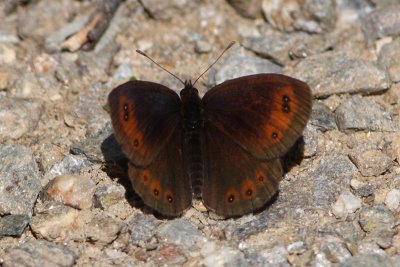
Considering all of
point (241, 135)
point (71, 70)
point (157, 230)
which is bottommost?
point (71, 70)

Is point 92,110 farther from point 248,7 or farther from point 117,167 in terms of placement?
point 248,7

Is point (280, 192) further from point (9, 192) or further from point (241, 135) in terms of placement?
point (9, 192)

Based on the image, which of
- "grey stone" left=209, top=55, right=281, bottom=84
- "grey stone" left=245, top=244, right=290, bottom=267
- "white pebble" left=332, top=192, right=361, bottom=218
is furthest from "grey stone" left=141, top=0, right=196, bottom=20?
Result: "grey stone" left=245, top=244, right=290, bottom=267

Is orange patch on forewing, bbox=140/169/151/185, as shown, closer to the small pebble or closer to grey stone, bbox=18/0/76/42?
the small pebble

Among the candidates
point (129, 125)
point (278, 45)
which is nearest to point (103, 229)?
point (129, 125)

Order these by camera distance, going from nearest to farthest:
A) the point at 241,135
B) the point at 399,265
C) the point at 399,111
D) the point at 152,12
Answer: the point at 399,265
the point at 241,135
the point at 399,111
the point at 152,12

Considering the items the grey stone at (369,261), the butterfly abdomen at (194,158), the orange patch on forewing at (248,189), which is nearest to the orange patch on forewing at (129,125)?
the butterfly abdomen at (194,158)

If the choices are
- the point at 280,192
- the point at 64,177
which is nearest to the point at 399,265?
the point at 280,192
